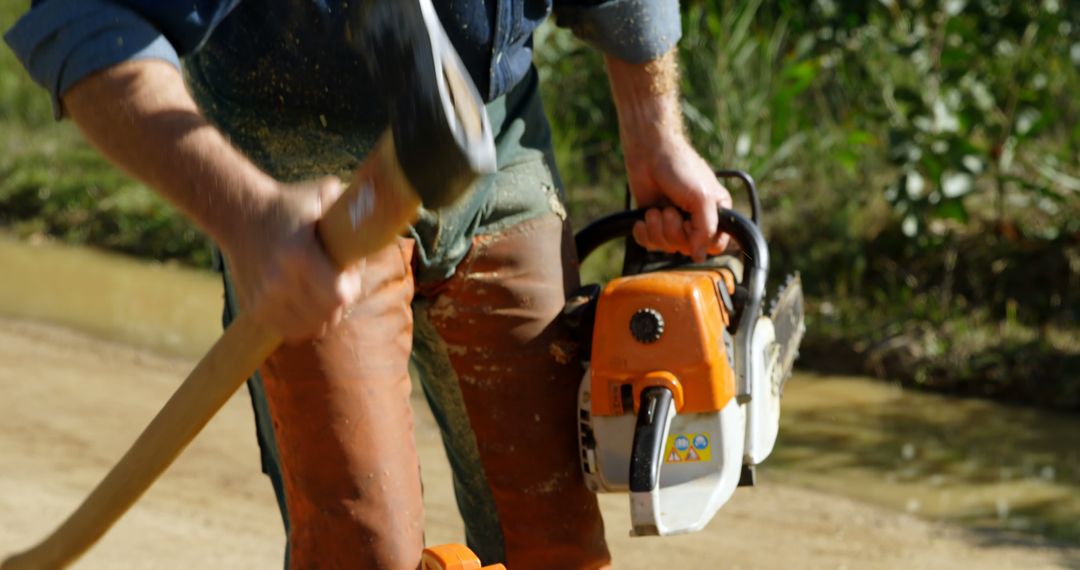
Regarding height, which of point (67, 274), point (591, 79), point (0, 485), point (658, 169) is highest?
point (658, 169)

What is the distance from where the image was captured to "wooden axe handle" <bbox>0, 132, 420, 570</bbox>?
1.47m

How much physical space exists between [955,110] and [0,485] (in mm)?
3650

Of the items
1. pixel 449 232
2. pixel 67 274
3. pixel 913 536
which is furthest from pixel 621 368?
pixel 67 274

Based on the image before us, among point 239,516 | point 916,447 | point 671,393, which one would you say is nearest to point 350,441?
point 671,393

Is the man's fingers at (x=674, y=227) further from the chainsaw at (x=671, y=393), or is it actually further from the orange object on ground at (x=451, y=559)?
the orange object on ground at (x=451, y=559)

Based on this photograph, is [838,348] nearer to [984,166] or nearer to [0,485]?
[984,166]

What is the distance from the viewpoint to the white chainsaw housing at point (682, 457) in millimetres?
2328

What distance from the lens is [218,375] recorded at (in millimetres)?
1642

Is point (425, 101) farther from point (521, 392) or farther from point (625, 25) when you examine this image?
point (625, 25)

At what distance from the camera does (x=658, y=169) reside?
269cm

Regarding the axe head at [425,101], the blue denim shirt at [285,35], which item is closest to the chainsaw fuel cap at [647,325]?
the blue denim shirt at [285,35]

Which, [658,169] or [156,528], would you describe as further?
[156,528]

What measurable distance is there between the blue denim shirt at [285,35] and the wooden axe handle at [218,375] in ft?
1.33

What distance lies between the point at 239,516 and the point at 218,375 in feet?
8.77
